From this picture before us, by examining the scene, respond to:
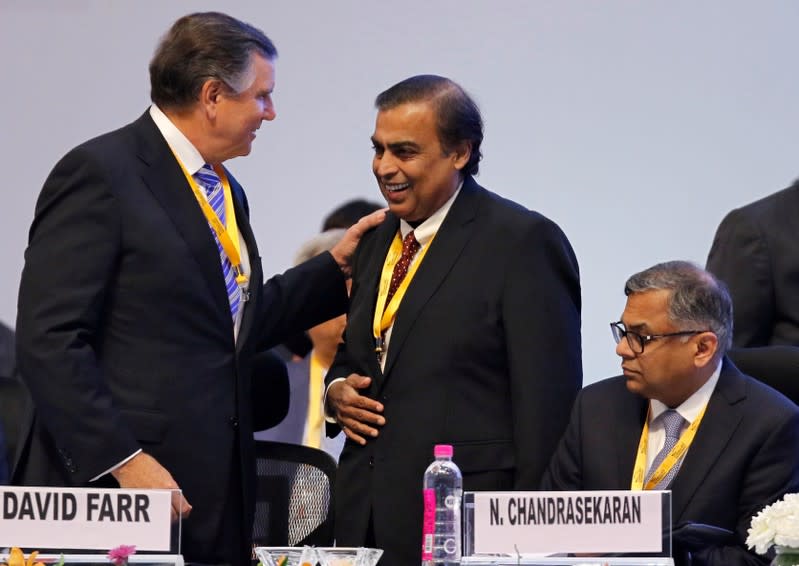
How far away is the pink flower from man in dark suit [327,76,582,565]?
114 cm

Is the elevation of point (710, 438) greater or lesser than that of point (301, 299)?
lesser

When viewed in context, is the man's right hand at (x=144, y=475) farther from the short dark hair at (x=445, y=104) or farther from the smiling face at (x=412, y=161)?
the short dark hair at (x=445, y=104)

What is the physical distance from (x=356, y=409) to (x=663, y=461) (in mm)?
808

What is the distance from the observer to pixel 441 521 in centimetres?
309

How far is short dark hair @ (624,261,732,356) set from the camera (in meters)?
3.84

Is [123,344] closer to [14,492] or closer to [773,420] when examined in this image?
[14,492]

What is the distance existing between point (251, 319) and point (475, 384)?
607mm

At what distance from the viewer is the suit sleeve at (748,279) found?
13.9 ft

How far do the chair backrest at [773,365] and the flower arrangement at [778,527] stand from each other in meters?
1.18

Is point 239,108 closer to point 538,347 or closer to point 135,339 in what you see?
point 135,339

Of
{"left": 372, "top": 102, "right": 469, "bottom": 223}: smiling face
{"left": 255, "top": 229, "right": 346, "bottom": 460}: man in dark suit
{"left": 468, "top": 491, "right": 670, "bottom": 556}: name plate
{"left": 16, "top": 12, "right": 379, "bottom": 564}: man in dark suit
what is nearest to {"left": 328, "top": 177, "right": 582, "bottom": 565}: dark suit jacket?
{"left": 372, "top": 102, "right": 469, "bottom": 223}: smiling face

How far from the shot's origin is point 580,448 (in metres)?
3.79

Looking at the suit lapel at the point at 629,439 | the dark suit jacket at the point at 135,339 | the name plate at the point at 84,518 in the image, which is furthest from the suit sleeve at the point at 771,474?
the name plate at the point at 84,518

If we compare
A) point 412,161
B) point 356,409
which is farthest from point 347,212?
point 356,409
